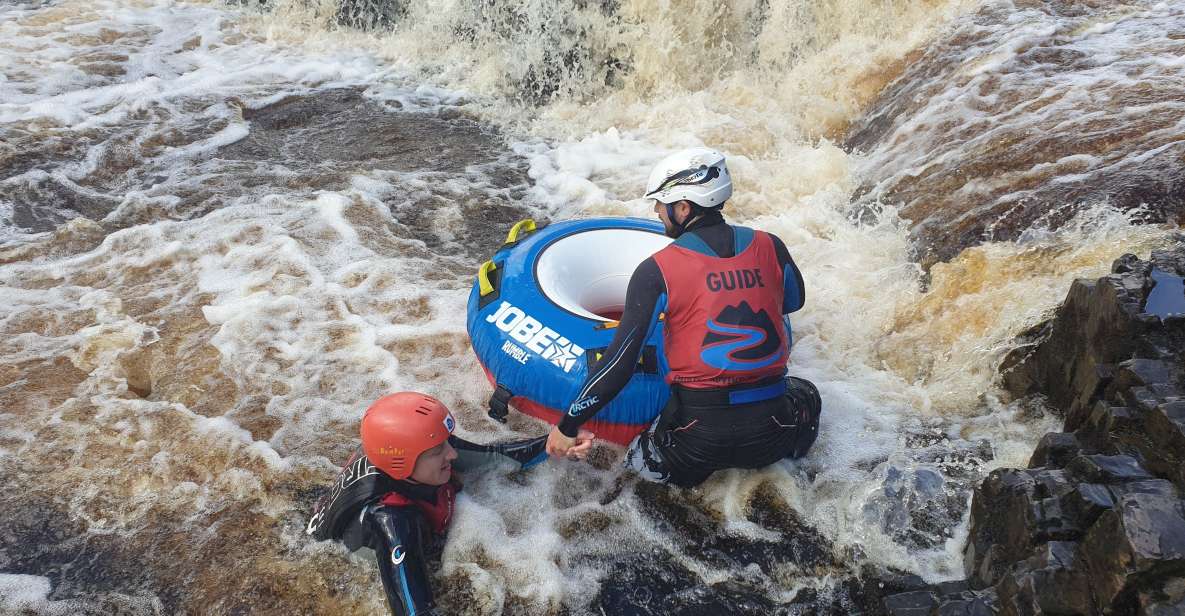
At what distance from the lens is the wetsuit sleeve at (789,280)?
11.0ft

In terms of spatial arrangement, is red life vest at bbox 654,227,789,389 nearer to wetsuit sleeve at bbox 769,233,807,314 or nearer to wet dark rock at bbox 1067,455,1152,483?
wetsuit sleeve at bbox 769,233,807,314

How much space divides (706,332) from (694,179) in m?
0.63

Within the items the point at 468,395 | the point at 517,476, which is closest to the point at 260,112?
the point at 468,395

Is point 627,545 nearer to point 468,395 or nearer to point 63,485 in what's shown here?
point 468,395

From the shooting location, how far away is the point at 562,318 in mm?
3916

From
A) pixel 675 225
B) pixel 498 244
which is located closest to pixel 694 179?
pixel 675 225

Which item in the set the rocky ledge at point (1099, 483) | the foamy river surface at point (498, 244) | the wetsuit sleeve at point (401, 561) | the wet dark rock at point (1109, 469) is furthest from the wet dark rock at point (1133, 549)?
the wetsuit sleeve at point (401, 561)

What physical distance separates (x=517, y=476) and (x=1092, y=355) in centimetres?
261

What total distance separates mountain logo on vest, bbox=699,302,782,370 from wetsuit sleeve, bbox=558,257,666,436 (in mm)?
245

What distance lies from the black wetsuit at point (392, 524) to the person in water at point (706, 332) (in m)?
0.59

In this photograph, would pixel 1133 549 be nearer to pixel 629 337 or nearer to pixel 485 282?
pixel 629 337

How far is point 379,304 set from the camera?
5.29m

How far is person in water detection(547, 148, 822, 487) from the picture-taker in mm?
3168

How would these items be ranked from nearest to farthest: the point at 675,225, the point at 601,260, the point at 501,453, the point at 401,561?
the point at 401,561 < the point at 675,225 < the point at 501,453 < the point at 601,260
